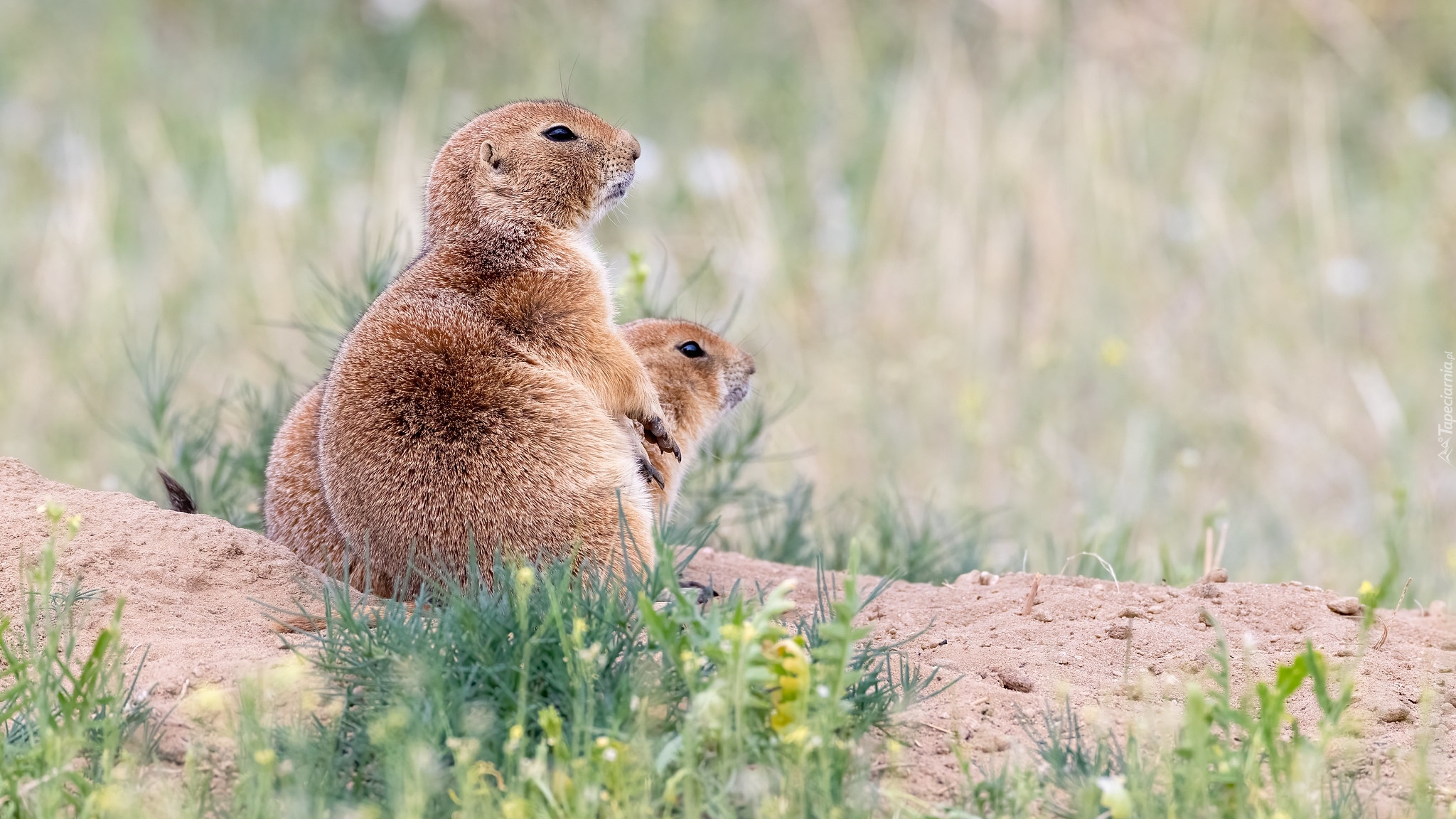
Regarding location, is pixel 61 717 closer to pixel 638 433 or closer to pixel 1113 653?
pixel 638 433

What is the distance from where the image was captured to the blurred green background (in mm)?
7133

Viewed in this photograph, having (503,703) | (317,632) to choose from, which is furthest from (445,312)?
(503,703)

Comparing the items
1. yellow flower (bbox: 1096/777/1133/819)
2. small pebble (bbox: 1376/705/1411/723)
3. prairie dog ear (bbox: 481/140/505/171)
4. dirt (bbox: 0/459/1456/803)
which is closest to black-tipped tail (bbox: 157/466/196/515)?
dirt (bbox: 0/459/1456/803)

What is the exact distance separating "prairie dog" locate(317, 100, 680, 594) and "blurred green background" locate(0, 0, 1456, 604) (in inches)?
101

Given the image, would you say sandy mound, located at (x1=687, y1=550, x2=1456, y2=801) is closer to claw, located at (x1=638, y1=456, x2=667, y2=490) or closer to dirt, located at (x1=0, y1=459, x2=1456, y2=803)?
dirt, located at (x1=0, y1=459, x2=1456, y2=803)

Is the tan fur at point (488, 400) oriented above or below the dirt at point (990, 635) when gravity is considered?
above

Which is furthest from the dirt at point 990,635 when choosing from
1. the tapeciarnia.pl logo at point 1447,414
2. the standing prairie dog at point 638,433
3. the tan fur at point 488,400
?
the tapeciarnia.pl logo at point 1447,414

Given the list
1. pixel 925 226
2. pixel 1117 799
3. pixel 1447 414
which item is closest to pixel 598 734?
pixel 1117 799

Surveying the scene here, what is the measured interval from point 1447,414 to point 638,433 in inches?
183

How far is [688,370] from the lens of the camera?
14.5 feet

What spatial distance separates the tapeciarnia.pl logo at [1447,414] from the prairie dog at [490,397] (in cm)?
444

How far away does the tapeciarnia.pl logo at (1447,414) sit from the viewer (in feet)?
22.1

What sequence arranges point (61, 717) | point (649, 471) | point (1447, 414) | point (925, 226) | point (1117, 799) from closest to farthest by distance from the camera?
point (1117, 799), point (61, 717), point (649, 471), point (1447, 414), point (925, 226)

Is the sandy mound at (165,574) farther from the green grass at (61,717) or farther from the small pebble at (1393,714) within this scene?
the small pebble at (1393,714)
